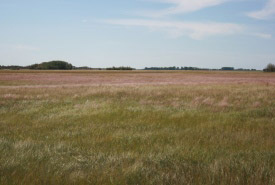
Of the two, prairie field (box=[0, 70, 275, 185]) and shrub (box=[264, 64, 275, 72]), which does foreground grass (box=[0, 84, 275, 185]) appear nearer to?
prairie field (box=[0, 70, 275, 185])

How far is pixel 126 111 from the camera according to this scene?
38.0 ft

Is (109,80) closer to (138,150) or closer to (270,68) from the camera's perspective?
(138,150)

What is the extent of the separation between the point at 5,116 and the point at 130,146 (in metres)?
7.63

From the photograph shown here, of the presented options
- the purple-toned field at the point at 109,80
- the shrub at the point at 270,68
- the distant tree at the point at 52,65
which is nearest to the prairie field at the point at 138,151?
the purple-toned field at the point at 109,80


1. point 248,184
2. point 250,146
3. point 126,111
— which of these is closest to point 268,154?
point 250,146

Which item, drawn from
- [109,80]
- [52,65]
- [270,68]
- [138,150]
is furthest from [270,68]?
[138,150]

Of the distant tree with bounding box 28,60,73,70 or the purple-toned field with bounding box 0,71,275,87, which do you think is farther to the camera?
the distant tree with bounding box 28,60,73,70

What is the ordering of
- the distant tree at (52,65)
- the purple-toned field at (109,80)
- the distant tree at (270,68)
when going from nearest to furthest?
1. the purple-toned field at (109,80)
2. the distant tree at (270,68)
3. the distant tree at (52,65)

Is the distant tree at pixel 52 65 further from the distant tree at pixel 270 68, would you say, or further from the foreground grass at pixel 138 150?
the foreground grass at pixel 138 150

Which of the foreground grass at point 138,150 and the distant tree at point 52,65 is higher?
the distant tree at point 52,65

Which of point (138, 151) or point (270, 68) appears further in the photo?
point (270, 68)

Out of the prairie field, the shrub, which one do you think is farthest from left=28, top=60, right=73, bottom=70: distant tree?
the prairie field

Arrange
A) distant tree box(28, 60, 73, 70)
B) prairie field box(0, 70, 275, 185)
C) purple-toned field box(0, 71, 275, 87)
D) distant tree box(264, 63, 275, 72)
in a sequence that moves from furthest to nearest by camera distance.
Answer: distant tree box(28, 60, 73, 70), distant tree box(264, 63, 275, 72), purple-toned field box(0, 71, 275, 87), prairie field box(0, 70, 275, 185)

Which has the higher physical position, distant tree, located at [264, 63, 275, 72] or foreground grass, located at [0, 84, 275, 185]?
distant tree, located at [264, 63, 275, 72]
